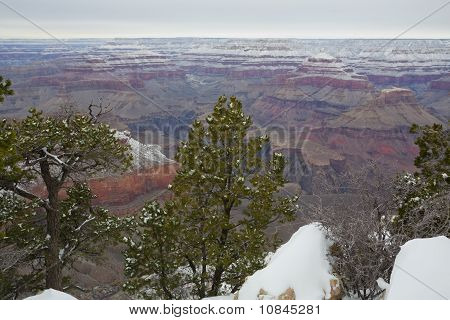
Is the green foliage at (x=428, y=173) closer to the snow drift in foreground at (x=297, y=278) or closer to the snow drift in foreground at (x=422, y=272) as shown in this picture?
the snow drift in foreground at (x=422, y=272)

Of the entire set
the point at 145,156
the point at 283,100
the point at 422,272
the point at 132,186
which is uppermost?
the point at 422,272

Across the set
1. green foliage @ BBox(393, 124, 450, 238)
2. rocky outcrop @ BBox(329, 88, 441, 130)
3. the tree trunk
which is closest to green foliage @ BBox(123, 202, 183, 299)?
the tree trunk

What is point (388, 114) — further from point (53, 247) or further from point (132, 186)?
point (53, 247)

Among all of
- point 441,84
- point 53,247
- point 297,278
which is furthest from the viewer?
point 441,84

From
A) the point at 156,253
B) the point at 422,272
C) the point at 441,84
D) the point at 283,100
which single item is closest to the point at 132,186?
the point at 156,253
